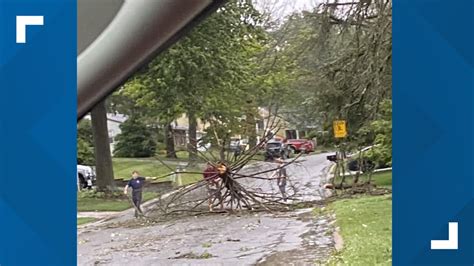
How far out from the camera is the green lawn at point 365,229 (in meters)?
2.33

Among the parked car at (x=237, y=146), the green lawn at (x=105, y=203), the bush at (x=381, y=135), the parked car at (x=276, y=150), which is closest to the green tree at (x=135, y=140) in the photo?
the green lawn at (x=105, y=203)

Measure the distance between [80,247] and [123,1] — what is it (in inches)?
34.3

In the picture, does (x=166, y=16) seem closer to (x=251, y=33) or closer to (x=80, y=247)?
(x=251, y=33)

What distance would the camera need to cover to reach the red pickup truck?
7.79 ft

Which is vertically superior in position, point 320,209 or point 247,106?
point 247,106

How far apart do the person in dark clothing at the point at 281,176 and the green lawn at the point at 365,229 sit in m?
0.18
